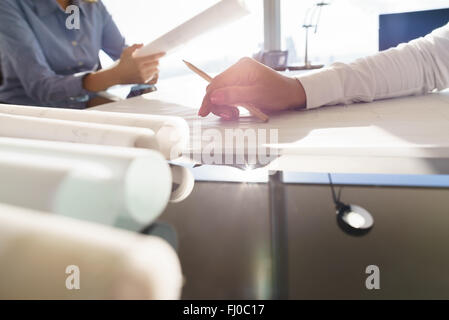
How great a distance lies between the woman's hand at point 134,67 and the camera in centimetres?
77

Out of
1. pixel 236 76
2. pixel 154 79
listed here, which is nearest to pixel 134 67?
pixel 154 79

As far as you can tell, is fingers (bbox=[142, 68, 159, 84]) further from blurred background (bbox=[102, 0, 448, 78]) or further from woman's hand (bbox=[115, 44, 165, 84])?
blurred background (bbox=[102, 0, 448, 78])

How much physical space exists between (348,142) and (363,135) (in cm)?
3

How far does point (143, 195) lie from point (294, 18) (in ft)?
6.80

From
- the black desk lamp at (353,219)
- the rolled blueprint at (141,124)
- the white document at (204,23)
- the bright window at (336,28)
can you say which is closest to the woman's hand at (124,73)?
the white document at (204,23)

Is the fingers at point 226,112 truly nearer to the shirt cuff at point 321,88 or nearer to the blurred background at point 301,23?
the shirt cuff at point 321,88

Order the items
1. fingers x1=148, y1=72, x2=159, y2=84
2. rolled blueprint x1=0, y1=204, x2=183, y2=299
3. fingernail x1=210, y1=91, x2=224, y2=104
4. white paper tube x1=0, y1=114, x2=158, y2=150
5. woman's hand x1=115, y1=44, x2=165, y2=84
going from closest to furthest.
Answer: rolled blueprint x1=0, y1=204, x2=183, y2=299
white paper tube x1=0, y1=114, x2=158, y2=150
fingernail x1=210, y1=91, x2=224, y2=104
woman's hand x1=115, y1=44, x2=165, y2=84
fingers x1=148, y1=72, x2=159, y2=84

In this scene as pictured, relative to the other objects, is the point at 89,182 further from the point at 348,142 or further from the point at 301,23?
the point at 301,23

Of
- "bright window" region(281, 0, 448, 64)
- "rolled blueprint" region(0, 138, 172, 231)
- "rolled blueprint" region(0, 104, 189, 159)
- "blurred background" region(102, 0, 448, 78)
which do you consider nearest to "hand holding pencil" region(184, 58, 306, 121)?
"rolled blueprint" region(0, 104, 189, 159)

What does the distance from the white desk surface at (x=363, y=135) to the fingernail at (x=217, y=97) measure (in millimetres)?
24

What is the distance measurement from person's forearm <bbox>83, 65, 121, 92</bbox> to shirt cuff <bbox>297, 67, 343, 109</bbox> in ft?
1.59

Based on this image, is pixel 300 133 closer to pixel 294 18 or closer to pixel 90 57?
pixel 90 57

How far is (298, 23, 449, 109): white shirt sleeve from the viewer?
1.59ft
